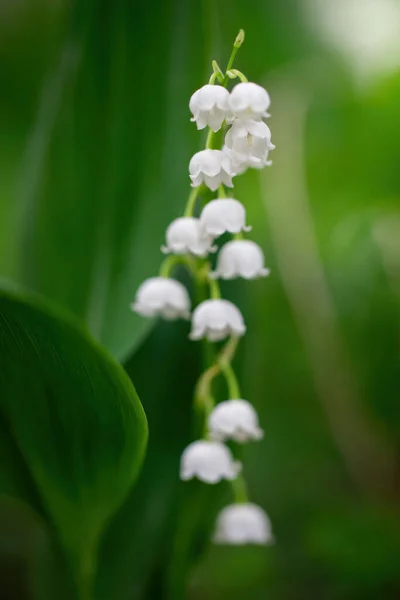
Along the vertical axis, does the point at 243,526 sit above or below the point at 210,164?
below

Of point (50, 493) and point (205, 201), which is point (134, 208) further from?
point (50, 493)

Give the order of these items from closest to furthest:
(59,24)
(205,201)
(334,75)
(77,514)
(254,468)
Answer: (205,201) < (77,514) < (59,24) < (254,468) < (334,75)

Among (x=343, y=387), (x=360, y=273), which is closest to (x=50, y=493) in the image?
(x=343, y=387)

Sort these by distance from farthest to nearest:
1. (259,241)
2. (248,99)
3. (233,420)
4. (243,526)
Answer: (259,241)
(243,526)
(233,420)
(248,99)

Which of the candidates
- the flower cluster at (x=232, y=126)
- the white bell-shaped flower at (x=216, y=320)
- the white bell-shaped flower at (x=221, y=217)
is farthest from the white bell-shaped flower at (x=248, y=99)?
the white bell-shaped flower at (x=216, y=320)

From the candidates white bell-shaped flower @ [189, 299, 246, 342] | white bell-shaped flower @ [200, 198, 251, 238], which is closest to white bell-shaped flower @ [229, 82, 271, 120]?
white bell-shaped flower @ [200, 198, 251, 238]

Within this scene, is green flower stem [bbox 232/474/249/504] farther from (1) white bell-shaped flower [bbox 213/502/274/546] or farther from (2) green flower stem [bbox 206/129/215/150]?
(2) green flower stem [bbox 206/129/215/150]

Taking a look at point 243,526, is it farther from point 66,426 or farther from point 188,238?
point 188,238

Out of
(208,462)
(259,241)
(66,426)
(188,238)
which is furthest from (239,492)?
(259,241)
